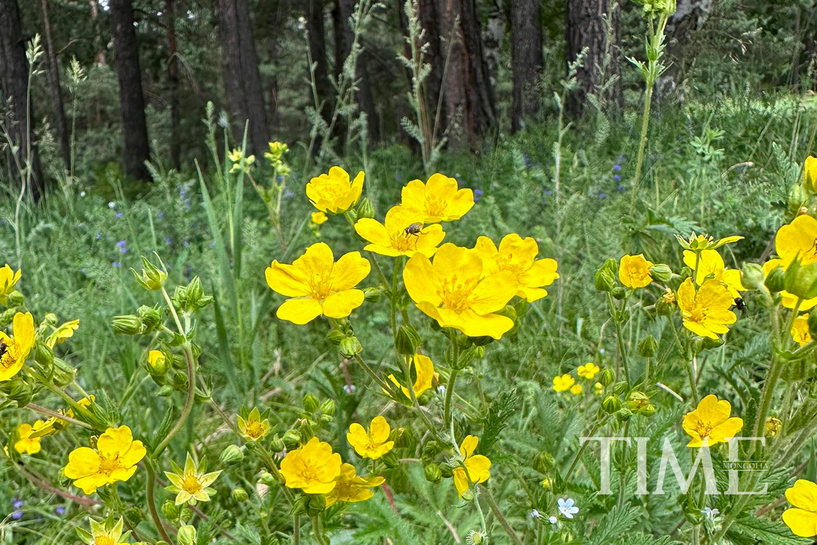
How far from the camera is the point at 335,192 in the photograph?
34.4 inches

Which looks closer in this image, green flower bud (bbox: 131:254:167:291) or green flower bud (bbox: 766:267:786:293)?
green flower bud (bbox: 766:267:786:293)

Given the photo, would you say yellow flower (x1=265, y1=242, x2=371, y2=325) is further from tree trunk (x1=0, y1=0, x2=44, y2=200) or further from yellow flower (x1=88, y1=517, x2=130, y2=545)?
tree trunk (x1=0, y1=0, x2=44, y2=200)

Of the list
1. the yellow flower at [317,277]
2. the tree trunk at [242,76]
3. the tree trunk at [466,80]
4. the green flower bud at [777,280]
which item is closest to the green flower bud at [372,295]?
the yellow flower at [317,277]

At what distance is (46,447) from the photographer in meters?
1.78

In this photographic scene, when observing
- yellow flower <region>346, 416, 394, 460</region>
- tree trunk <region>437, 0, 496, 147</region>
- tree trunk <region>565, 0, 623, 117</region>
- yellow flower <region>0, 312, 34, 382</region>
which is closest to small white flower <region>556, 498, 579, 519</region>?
yellow flower <region>346, 416, 394, 460</region>

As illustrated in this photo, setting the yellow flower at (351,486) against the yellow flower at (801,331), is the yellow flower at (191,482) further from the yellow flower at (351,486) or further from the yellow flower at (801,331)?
the yellow flower at (801,331)

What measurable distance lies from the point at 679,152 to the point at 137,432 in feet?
10.7

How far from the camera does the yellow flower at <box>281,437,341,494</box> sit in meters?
0.79

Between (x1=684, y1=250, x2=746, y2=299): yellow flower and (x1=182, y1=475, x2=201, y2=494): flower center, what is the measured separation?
30.9 inches

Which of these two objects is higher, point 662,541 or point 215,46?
point 215,46

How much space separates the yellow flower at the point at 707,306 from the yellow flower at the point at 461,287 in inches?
12.2

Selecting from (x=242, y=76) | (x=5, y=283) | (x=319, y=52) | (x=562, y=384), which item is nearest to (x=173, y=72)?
(x=319, y=52)

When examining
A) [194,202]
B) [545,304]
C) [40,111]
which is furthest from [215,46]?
[545,304]

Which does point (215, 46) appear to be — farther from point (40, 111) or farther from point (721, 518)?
point (721, 518)
